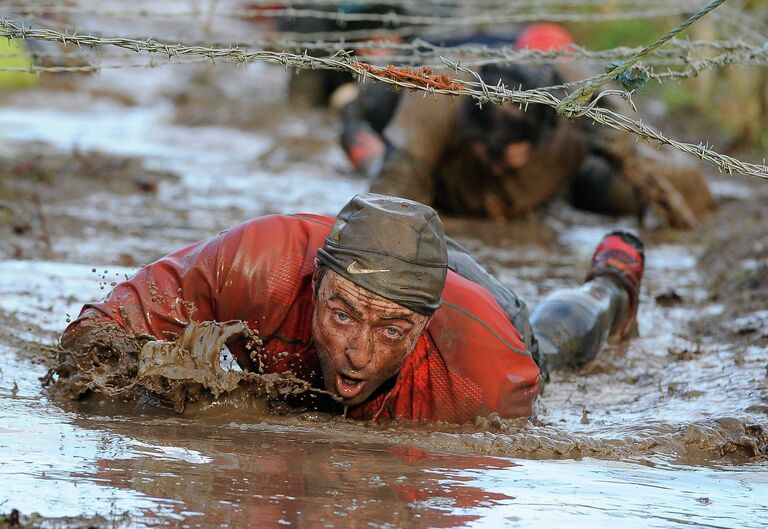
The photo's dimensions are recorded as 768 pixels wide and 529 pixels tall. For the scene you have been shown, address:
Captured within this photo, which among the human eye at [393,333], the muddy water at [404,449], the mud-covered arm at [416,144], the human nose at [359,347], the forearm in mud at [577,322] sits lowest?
the muddy water at [404,449]

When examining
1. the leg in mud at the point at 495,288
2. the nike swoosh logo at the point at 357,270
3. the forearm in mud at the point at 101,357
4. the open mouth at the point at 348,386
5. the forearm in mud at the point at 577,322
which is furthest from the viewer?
the forearm in mud at the point at 577,322

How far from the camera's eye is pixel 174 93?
13.0 metres

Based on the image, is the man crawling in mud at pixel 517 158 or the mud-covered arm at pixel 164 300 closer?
the mud-covered arm at pixel 164 300

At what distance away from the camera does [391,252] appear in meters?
3.38

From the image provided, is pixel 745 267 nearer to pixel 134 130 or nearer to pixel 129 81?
pixel 134 130

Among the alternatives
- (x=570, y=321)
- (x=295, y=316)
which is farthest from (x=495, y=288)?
(x=295, y=316)

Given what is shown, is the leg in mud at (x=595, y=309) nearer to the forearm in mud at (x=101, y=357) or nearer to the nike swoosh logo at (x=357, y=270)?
the nike swoosh logo at (x=357, y=270)

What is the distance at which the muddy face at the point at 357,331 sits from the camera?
3389 mm

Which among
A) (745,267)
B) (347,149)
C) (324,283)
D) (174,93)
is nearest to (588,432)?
(324,283)

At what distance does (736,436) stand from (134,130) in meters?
8.13

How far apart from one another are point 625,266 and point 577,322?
564mm

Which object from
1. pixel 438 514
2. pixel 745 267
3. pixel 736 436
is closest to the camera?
pixel 438 514

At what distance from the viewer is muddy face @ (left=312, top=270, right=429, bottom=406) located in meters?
3.39

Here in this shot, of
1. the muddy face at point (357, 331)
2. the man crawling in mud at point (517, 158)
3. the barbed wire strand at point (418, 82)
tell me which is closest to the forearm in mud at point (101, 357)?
the muddy face at point (357, 331)
